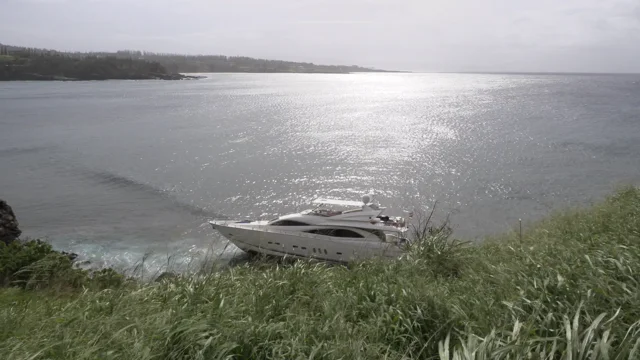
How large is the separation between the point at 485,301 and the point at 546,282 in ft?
2.53

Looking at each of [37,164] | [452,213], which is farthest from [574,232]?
[37,164]

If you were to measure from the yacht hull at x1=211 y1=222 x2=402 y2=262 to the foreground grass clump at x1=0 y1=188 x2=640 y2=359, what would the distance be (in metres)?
9.50

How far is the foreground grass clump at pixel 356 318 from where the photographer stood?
429cm

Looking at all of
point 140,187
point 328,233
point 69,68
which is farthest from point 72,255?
point 69,68

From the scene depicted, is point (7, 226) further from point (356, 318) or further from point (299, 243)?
point (356, 318)

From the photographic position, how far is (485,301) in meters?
5.68

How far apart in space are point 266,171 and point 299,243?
54.7ft

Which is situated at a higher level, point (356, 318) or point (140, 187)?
point (356, 318)

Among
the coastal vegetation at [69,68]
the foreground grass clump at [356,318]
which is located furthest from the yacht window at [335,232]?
the coastal vegetation at [69,68]

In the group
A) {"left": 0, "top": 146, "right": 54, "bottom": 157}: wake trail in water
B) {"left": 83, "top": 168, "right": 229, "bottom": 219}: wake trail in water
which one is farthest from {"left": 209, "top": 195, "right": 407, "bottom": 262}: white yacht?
{"left": 0, "top": 146, "right": 54, "bottom": 157}: wake trail in water

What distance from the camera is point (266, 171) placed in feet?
111

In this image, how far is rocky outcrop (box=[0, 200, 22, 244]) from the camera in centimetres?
1945

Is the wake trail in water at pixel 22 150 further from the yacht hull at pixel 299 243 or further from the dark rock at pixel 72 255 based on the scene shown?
the yacht hull at pixel 299 243

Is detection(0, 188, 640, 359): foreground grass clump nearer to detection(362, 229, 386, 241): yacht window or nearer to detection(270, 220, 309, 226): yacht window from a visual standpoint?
detection(362, 229, 386, 241): yacht window
